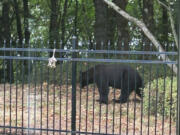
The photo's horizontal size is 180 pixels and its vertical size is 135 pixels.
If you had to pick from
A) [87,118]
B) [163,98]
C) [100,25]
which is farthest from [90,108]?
[100,25]

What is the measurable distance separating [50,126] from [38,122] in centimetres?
51

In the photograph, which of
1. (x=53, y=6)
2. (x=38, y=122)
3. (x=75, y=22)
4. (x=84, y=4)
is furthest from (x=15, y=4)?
(x=38, y=122)

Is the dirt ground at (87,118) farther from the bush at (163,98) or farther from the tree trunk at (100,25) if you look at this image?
the tree trunk at (100,25)

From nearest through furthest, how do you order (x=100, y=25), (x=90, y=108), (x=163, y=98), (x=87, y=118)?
(x=163, y=98) → (x=87, y=118) → (x=90, y=108) → (x=100, y=25)

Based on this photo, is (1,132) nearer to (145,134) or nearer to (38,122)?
(38,122)

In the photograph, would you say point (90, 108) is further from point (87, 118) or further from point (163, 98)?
point (163, 98)

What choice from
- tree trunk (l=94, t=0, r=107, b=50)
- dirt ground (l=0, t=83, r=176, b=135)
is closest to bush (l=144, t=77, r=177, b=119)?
dirt ground (l=0, t=83, r=176, b=135)

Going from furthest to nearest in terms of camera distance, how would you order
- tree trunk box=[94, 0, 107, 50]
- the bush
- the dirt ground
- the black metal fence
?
tree trunk box=[94, 0, 107, 50] → the bush → the dirt ground → the black metal fence

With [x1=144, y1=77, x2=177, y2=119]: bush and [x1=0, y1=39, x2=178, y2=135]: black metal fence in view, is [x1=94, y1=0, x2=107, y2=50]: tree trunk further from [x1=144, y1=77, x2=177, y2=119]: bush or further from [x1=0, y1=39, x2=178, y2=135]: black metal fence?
[x1=144, y1=77, x2=177, y2=119]: bush

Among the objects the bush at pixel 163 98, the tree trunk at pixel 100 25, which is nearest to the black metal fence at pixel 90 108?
the bush at pixel 163 98

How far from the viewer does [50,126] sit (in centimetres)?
747

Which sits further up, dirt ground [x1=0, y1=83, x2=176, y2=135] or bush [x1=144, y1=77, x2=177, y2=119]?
bush [x1=144, y1=77, x2=177, y2=119]

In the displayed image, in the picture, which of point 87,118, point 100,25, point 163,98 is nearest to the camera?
point 163,98

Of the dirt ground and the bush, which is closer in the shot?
the dirt ground
